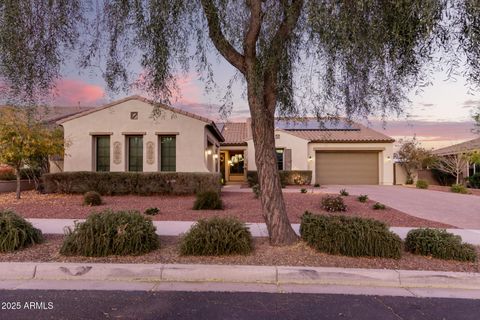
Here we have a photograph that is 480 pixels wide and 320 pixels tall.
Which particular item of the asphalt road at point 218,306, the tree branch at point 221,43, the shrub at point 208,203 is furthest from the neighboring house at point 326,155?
the asphalt road at point 218,306

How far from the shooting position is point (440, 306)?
3.94 m

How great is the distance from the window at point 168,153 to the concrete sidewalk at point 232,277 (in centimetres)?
1081

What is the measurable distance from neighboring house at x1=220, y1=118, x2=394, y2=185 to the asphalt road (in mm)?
19549

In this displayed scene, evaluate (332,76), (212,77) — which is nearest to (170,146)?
(212,77)

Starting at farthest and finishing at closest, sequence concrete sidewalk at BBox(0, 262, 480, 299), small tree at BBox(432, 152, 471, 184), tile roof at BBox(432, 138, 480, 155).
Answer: tile roof at BBox(432, 138, 480, 155) < small tree at BBox(432, 152, 471, 184) < concrete sidewalk at BBox(0, 262, 480, 299)

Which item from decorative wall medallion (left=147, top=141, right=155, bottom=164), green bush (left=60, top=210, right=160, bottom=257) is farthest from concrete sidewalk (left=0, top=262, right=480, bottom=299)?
decorative wall medallion (left=147, top=141, right=155, bottom=164)

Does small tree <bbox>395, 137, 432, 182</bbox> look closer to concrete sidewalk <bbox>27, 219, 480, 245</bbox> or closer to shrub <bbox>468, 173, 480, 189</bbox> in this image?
shrub <bbox>468, 173, 480, 189</bbox>

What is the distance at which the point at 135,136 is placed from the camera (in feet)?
51.8

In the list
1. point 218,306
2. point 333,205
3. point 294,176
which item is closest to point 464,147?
point 294,176

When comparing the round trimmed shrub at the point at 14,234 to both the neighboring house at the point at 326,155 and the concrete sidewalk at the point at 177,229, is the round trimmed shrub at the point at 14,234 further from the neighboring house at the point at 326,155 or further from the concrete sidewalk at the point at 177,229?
the neighboring house at the point at 326,155

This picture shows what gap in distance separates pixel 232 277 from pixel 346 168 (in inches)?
881

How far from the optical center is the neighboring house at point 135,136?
1548cm

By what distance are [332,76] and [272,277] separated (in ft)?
12.3

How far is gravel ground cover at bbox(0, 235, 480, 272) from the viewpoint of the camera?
506cm
